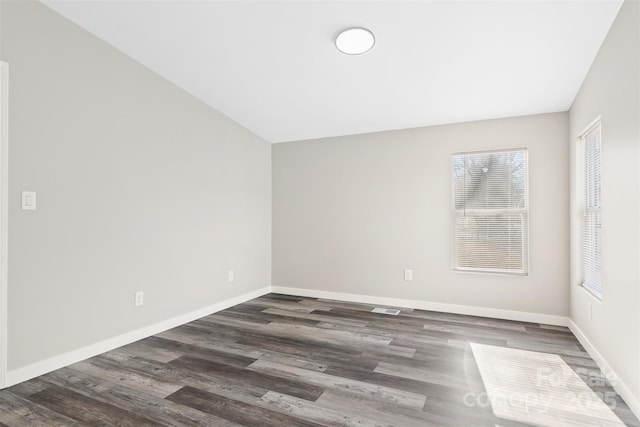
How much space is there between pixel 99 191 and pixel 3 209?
0.68 m

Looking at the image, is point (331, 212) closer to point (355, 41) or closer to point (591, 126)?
point (355, 41)

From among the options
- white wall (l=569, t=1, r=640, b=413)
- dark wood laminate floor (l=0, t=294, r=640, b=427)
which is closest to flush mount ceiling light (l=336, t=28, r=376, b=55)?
white wall (l=569, t=1, r=640, b=413)

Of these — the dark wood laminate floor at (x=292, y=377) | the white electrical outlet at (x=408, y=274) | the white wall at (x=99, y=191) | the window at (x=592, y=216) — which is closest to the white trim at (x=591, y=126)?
the window at (x=592, y=216)

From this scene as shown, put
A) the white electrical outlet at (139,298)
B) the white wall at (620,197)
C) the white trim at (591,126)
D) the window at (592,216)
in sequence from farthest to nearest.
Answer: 1. the white electrical outlet at (139,298)
2. the window at (592,216)
3. the white trim at (591,126)
4. the white wall at (620,197)

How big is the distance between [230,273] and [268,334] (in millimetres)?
1265

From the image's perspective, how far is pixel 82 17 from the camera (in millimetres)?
2641

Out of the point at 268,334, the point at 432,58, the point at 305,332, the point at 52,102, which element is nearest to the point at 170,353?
the point at 268,334

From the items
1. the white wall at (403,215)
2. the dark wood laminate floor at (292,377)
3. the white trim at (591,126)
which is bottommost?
the dark wood laminate floor at (292,377)

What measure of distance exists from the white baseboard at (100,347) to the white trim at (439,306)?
1096 mm

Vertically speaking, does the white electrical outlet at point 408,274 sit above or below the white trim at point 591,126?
below

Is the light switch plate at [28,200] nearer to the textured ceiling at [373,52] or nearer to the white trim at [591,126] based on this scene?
the textured ceiling at [373,52]

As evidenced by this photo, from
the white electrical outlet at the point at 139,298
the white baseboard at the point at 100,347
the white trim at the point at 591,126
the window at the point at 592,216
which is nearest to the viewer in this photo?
the white baseboard at the point at 100,347

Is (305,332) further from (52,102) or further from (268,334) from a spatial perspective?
(52,102)

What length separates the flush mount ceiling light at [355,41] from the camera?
2.59m
